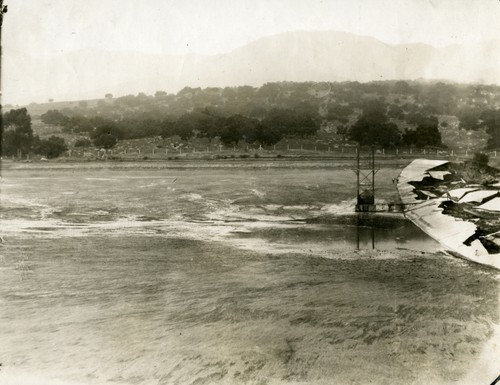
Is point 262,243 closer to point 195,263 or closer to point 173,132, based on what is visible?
point 195,263

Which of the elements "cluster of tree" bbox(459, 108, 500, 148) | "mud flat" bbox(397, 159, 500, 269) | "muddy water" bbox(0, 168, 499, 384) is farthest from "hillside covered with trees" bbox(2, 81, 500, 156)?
"muddy water" bbox(0, 168, 499, 384)

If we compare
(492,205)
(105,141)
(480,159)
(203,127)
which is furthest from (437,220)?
(105,141)

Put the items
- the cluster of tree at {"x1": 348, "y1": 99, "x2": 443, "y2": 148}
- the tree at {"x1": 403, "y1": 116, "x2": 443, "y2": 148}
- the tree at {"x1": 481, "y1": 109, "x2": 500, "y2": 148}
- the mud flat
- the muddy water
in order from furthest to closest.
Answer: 1. the cluster of tree at {"x1": 348, "y1": 99, "x2": 443, "y2": 148}
2. the tree at {"x1": 403, "y1": 116, "x2": 443, "y2": 148}
3. the mud flat
4. the tree at {"x1": 481, "y1": 109, "x2": 500, "y2": 148}
5. the muddy water

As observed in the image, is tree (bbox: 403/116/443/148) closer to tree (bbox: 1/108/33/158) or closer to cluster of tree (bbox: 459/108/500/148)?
cluster of tree (bbox: 459/108/500/148)

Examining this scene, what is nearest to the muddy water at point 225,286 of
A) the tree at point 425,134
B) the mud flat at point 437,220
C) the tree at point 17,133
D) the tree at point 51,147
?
the mud flat at point 437,220

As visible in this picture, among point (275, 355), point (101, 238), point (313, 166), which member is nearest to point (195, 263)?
point (101, 238)

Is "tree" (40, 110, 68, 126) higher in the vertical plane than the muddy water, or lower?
higher
